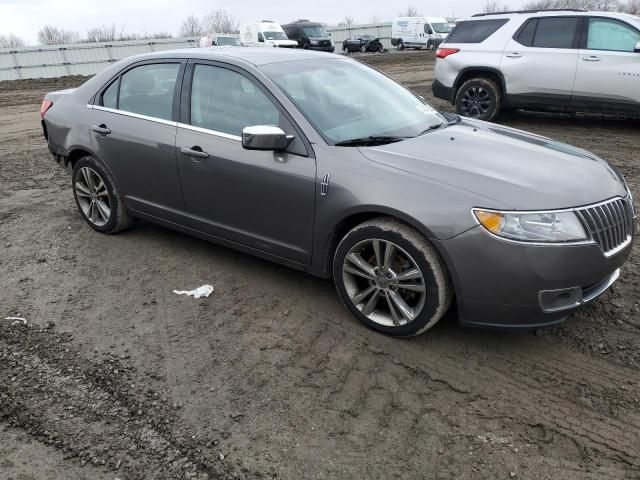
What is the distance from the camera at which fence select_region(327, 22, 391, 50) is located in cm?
4134

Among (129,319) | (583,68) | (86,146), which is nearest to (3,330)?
(129,319)

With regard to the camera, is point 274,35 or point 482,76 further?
point 274,35

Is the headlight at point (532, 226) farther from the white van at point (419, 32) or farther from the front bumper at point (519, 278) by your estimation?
the white van at point (419, 32)

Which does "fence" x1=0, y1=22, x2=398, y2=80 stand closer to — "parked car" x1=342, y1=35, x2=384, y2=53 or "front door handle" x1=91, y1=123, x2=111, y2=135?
"parked car" x1=342, y1=35, x2=384, y2=53

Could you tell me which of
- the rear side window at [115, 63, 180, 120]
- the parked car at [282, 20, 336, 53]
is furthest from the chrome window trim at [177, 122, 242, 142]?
the parked car at [282, 20, 336, 53]

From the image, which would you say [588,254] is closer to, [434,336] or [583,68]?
[434,336]

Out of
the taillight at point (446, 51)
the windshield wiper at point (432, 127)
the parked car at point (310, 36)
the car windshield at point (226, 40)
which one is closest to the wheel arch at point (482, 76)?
the taillight at point (446, 51)

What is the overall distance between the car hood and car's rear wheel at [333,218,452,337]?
40 centimetres

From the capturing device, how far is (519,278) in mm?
2889

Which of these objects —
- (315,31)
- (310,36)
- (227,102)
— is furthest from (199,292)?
(315,31)

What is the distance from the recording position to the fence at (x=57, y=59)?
77.8 ft

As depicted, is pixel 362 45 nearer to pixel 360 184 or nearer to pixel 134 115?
pixel 134 115

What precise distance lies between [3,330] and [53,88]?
62.5 feet

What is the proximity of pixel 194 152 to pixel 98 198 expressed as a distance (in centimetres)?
157
